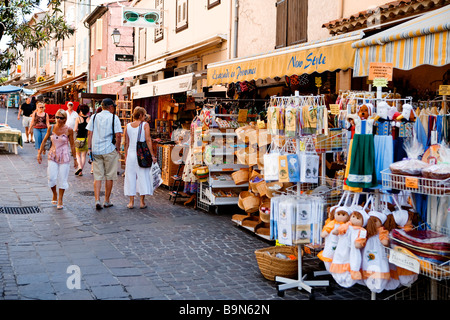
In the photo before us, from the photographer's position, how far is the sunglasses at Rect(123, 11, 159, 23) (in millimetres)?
15652

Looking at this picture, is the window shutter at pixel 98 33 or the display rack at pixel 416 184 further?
the window shutter at pixel 98 33

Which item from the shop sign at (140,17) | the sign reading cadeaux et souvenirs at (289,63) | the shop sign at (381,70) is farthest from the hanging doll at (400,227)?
the shop sign at (140,17)

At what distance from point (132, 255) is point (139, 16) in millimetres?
11145

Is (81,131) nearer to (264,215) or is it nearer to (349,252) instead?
(264,215)

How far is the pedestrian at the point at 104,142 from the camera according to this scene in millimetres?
9539

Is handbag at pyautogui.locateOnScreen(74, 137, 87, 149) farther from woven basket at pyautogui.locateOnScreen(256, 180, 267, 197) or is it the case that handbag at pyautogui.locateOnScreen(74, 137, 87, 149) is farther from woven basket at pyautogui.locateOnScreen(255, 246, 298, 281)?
woven basket at pyautogui.locateOnScreen(255, 246, 298, 281)

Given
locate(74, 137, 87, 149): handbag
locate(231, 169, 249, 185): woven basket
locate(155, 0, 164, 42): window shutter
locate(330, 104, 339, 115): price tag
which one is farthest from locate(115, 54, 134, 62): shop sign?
locate(330, 104, 339, 115): price tag

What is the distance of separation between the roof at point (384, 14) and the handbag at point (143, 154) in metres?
3.89

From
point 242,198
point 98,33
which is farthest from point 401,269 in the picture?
point 98,33

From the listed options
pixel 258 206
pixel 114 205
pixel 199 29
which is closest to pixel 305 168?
pixel 258 206

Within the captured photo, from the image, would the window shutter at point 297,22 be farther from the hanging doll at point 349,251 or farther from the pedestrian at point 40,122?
the pedestrian at point 40,122

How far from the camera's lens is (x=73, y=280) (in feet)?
18.2

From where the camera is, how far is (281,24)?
36.6 feet

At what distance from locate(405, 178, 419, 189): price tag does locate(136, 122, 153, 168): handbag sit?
6138 millimetres
